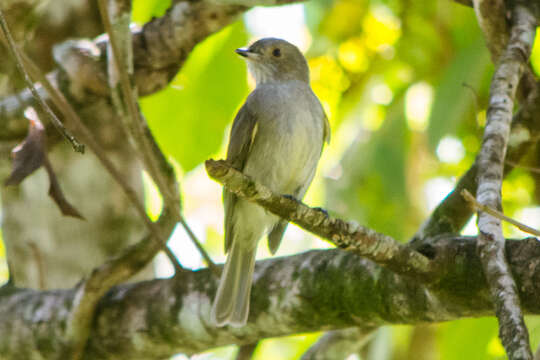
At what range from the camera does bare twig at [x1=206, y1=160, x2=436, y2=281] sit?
2197 mm

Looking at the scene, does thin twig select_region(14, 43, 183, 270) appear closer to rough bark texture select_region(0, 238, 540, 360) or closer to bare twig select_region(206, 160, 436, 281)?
rough bark texture select_region(0, 238, 540, 360)

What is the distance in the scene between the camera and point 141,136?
3.21 m

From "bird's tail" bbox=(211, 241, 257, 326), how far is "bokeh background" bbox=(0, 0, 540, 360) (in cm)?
51

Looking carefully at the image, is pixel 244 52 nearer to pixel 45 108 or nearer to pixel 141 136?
pixel 141 136

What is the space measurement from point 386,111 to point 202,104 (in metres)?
1.27

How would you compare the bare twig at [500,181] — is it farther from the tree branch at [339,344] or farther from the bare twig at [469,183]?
the tree branch at [339,344]

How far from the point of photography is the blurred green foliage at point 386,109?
3.97 meters

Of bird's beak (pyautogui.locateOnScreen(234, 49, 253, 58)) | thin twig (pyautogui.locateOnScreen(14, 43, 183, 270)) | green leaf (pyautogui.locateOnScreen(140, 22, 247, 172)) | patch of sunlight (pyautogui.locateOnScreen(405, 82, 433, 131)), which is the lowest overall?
thin twig (pyautogui.locateOnScreen(14, 43, 183, 270))

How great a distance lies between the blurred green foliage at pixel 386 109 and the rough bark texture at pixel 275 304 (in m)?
0.73

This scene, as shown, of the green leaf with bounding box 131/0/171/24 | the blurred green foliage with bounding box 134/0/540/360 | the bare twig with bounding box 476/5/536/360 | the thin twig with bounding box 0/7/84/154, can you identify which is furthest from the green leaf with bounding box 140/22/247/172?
the thin twig with bounding box 0/7/84/154

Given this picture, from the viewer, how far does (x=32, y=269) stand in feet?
13.4

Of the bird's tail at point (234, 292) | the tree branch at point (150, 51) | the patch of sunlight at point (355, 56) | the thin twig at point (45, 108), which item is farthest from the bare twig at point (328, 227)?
the patch of sunlight at point (355, 56)

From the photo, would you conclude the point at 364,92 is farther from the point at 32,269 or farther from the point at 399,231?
the point at 32,269

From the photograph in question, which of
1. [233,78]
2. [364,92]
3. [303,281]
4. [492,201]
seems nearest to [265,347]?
[364,92]
